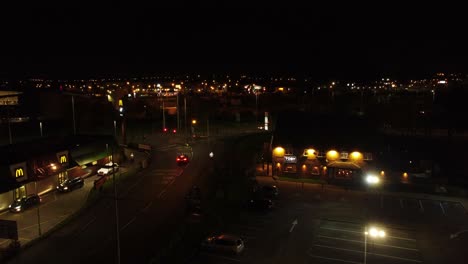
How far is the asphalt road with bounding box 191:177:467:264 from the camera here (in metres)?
12.0

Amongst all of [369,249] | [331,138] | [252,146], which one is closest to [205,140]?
[252,146]

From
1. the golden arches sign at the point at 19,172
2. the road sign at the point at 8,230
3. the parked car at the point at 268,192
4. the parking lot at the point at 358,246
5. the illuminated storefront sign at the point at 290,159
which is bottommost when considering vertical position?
the parking lot at the point at 358,246

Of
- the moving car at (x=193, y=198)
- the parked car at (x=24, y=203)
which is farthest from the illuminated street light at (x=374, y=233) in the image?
the parked car at (x=24, y=203)

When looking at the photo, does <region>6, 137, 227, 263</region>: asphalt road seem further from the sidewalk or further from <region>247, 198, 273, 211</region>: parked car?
<region>247, 198, 273, 211</region>: parked car

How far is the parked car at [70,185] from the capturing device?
1950 centimetres

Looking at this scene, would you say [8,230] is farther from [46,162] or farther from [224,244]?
[46,162]

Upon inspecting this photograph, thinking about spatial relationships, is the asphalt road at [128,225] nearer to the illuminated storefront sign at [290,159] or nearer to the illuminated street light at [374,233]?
the illuminated storefront sign at [290,159]

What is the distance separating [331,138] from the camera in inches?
874

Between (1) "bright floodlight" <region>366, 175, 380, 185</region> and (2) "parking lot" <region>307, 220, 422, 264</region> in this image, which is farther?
(1) "bright floodlight" <region>366, 175, 380, 185</region>

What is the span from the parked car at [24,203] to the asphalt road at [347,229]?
8.96 m

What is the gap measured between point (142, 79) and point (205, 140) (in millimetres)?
87633

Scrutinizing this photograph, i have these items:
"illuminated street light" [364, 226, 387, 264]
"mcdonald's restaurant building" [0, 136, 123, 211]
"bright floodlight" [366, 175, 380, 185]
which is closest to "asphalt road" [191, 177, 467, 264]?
"illuminated street light" [364, 226, 387, 264]

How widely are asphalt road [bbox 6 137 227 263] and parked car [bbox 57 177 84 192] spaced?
2.38m

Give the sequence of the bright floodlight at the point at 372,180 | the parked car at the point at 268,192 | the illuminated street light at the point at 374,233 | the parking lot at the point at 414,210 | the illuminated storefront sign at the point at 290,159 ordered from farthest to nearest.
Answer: the illuminated storefront sign at the point at 290,159, the bright floodlight at the point at 372,180, the parked car at the point at 268,192, the parking lot at the point at 414,210, the illuminated street light at the point at 374,233
